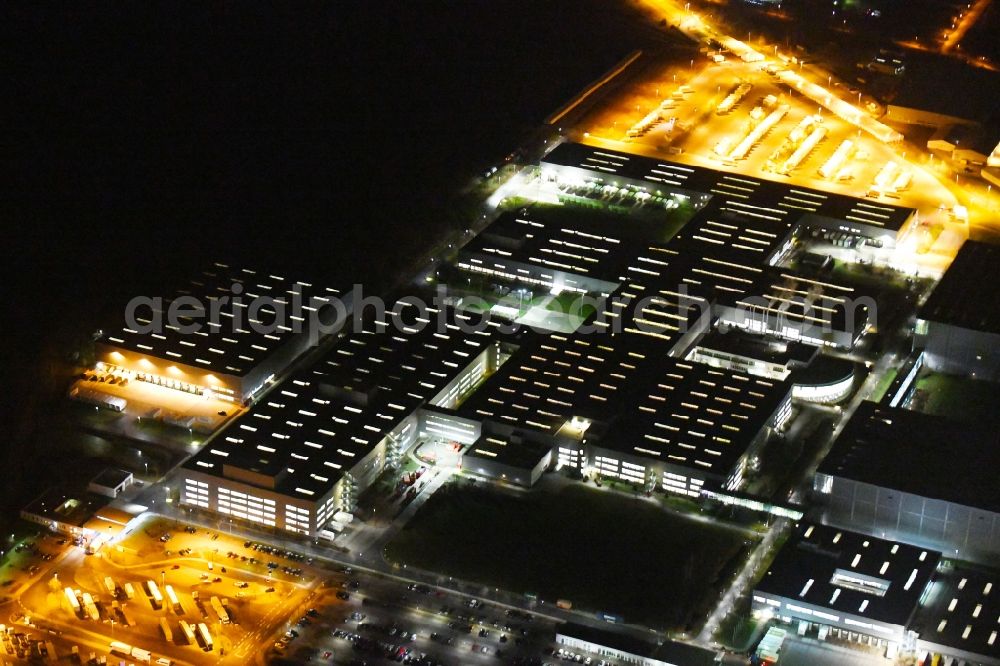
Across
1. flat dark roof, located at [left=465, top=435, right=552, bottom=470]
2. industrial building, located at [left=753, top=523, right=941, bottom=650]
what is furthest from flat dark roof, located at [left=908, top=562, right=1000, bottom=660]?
flat dark roof, located at [left=465, top=435, right=552, bottom=470]

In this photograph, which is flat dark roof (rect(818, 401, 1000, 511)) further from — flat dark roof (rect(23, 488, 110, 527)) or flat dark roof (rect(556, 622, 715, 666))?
flat dark roof (rect(23, 488, 110, 527))

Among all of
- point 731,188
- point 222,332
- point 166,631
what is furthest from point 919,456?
point 222,332

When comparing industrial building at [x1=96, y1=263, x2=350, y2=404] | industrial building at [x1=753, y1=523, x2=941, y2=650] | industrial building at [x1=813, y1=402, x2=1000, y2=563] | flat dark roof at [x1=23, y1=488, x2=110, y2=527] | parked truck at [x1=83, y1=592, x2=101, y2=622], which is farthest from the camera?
industrial building at [x1=96, y1=263, x2=350, y2=404]

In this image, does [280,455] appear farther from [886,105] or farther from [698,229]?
[886,105]

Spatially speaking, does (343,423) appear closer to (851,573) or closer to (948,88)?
(851,573)

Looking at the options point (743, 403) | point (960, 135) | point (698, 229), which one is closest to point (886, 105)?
point (960, 135)

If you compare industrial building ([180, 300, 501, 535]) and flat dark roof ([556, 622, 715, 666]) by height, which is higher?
industrial building ([180, 300, 501, 535])

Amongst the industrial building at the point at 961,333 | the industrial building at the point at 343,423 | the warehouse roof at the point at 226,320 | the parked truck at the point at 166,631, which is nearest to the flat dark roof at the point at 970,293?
the industrial building at the point at 961,333

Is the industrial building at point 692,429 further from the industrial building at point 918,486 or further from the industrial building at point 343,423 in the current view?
the industrial building at point 343,423
